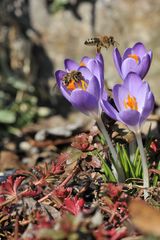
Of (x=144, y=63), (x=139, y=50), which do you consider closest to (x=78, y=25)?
(x=139, y=50)

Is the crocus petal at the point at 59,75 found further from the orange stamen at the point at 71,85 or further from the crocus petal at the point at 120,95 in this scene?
the crocus petal at the point at 120,95

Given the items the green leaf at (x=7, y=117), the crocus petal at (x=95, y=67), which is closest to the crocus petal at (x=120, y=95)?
the crocus petal at (x=95, y=67)

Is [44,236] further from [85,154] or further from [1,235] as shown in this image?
[85,154]

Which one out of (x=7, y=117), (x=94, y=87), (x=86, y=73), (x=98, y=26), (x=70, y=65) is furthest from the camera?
(x=98, y=26)

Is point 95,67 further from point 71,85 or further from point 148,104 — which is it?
point 148,104

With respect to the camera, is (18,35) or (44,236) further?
(18,35)

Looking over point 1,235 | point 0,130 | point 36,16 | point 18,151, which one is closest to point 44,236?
point 1,235
